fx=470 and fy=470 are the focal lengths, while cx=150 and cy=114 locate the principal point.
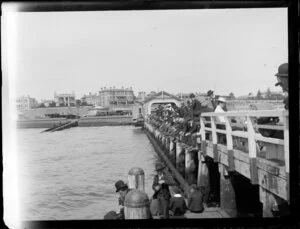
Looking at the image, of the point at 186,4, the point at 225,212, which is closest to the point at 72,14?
the point at 186,4

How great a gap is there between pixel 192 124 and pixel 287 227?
233 centimetres

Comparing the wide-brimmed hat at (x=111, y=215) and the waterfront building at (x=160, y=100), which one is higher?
the waterfront building at (x=160, y=100)

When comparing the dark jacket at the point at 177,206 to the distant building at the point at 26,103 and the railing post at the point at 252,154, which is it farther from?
the distant building at the point at 26,103

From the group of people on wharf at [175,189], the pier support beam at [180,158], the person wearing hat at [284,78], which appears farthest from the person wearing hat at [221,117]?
the pier support beam at [180,158]

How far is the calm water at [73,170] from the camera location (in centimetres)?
440

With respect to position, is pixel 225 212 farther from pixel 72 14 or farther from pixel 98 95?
pixel 72 14

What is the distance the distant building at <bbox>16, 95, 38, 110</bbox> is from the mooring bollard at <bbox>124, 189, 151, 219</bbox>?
1.25 metres

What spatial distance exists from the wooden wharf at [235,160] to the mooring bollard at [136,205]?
991mm

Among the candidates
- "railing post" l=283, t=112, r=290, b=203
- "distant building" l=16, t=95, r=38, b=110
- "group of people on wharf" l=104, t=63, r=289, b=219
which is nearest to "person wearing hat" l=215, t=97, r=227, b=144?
"group of people on wharf" l=104, t=63, r=289, b=219

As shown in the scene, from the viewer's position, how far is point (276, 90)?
438 centimetres

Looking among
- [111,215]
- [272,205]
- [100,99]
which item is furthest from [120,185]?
[272,205]

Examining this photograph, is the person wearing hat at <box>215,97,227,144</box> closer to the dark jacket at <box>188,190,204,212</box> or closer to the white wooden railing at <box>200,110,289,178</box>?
the white wooden railing at <box>200,110,289,178</box>

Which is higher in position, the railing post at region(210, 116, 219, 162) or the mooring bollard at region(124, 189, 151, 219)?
the railing post at region(210, 116, 219, 162)

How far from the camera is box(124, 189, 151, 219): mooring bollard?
4.12 metres
